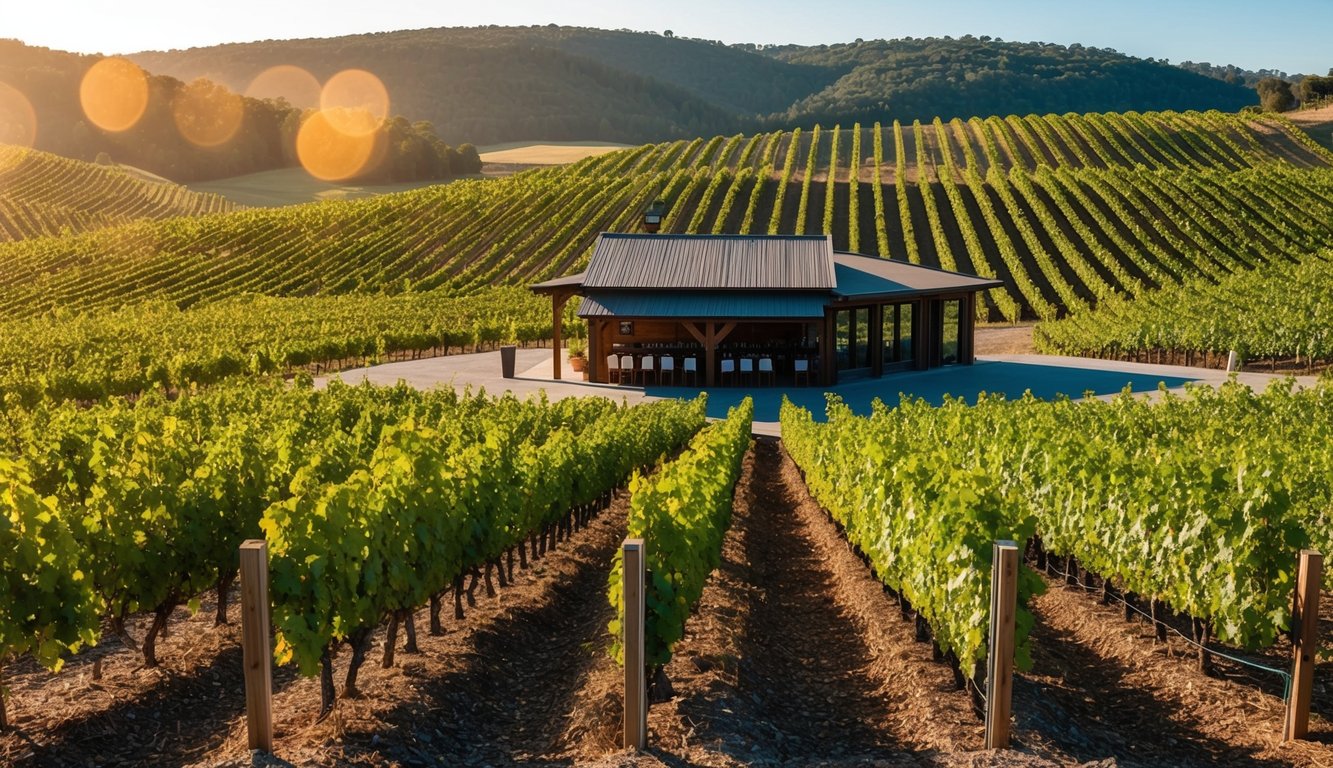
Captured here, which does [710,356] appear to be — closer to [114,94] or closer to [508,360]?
[508,360]

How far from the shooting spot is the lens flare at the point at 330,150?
349 ft

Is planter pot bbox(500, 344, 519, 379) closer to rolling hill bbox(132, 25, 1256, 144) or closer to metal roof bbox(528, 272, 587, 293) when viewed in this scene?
metal roof bbox(528, 272, 587, 293)

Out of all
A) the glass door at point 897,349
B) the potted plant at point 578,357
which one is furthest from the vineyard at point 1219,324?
the potted plant at point 578,357

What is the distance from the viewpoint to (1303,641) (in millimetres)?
6324

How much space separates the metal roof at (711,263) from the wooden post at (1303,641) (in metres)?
20.6

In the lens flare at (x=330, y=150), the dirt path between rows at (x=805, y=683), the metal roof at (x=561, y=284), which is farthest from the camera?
the lens flare at (x=330, y=150)

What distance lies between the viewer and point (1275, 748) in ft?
20.8

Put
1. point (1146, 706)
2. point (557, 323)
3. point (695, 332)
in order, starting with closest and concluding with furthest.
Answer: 1. point (1146, 706)
2. point (695, 332)
3. point (557, 323)

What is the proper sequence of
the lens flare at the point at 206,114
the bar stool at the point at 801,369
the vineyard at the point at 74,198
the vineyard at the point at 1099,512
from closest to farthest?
the vineyard at the point at 1099,512 < the bar stool at the point at 801,369 < the vineyard at the point at 74,198 < the lens flare at the point at 206,114

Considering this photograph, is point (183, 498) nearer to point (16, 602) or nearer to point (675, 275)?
point (16, 602)

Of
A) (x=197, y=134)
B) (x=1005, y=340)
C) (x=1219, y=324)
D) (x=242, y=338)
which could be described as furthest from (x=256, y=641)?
(x=197, y=134)

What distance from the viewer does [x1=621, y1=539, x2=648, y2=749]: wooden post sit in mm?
5973

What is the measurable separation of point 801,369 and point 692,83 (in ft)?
553

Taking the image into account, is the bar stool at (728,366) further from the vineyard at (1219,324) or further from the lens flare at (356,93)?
the lens flare at (356,93)
